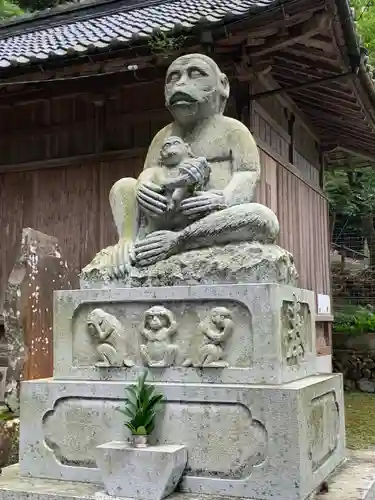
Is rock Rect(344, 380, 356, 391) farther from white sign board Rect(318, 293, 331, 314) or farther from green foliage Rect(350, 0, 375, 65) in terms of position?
green foliage Rect(350, 0, 375, 65)

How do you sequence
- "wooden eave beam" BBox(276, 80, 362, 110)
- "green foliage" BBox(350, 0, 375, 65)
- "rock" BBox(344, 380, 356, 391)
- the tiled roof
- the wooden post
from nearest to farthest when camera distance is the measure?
the wooden post, the tiled roof, "wooden eave beam" BBox(276, 80, 362, 110), "rock" BBox(344, 380, 356, 391), "green foliage" BBox(350, 0, 375, 65)

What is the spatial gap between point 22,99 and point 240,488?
22.7 ft

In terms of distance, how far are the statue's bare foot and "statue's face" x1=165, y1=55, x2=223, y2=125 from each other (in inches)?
33.4

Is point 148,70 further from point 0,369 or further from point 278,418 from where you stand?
point 278,418

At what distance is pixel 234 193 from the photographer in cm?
376

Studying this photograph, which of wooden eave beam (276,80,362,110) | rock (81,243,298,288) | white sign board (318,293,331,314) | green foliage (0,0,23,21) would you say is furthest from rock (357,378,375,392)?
green foliage (0,0,23,21)

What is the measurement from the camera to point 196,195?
150 inches

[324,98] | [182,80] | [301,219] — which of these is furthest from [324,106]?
[182,80]

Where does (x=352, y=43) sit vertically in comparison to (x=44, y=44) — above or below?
below

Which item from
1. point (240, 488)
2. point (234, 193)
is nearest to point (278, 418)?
point (240, 488)

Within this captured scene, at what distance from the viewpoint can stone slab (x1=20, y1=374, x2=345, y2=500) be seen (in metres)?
3.20

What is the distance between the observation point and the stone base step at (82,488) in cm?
331

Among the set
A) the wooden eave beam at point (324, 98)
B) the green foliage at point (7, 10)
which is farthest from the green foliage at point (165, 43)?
the green foliage at point (7, 10)

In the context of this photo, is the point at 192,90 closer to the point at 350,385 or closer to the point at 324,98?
the point at 324,98
